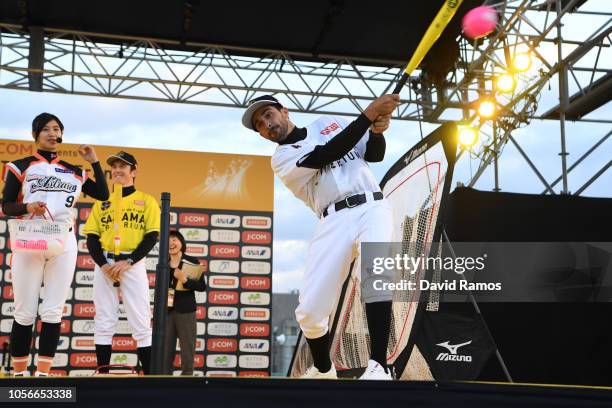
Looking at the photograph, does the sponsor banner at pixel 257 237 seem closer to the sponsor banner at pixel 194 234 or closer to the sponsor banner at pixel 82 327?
the sponsor banner at pixel 194 234

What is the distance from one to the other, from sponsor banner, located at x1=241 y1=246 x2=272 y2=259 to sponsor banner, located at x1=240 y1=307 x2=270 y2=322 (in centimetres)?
80

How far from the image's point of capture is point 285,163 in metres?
3.41

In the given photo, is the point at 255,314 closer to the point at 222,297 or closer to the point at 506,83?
the point at 222,297

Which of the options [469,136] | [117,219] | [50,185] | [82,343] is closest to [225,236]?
[82,343]

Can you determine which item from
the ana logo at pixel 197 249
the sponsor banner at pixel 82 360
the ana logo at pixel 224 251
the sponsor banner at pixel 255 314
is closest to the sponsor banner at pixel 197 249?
the ana logo at pixel 197 249

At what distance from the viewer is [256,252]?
10148mm

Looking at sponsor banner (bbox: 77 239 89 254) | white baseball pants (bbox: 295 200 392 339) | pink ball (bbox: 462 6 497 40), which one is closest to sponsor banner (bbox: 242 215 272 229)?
sponsor banner (bbox: 77 239 89 254)

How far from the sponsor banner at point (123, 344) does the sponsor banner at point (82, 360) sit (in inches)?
13.7

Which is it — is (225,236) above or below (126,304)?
above

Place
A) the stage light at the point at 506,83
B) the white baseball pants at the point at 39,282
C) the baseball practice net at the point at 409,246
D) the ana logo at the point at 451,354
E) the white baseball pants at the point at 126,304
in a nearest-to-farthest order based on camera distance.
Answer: the baseball practice net at the point at 409,246, the white baseball pants at the point at 39,282, the ana logo at the point at 451,354, the white baseball pants at the point at 126,304, the stage light at the point at 506,83

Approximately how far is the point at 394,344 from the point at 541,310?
4.58ft

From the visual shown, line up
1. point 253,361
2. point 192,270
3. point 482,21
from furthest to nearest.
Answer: point 253,361, point 482,21, point 192,270

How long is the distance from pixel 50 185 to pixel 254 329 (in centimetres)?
612

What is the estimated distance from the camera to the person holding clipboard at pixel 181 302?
6.67m
